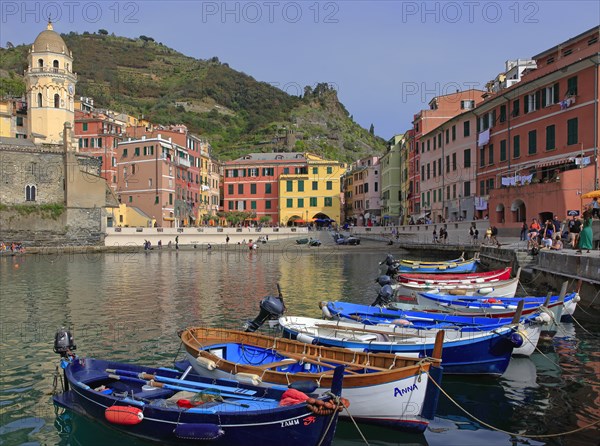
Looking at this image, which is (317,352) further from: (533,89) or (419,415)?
(533,89)

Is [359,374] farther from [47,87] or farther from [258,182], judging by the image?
[258,182]

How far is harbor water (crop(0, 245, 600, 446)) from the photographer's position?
34.9 feet

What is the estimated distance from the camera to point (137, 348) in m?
16.9

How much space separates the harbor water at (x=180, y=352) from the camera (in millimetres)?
10625

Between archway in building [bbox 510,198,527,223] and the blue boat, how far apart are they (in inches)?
1451

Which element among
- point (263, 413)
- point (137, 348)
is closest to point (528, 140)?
point (137, 348)

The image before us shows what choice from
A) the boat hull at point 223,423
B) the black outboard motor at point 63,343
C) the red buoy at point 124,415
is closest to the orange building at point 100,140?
the black outboard motor at point 63,343

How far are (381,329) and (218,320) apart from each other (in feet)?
28.7

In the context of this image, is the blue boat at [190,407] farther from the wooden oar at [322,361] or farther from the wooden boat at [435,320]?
the wooden boat at [435,320]

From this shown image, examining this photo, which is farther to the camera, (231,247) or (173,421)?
(231,247)

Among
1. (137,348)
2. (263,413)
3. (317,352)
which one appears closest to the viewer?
(263,413)

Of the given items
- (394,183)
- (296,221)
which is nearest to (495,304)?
(394,183)

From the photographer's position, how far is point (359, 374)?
10062mm

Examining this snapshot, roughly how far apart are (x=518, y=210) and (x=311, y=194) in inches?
1923
